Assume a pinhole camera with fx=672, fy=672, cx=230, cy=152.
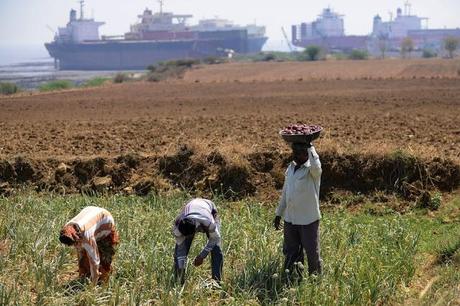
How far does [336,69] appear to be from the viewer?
4969cm

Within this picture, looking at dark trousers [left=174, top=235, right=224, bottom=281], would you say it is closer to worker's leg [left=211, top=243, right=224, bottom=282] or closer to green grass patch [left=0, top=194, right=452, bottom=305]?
worker's leg [left=211, top=243, right=224, bottom=282]

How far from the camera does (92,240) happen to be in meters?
6.12

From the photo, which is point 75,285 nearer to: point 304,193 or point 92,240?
point 92,240

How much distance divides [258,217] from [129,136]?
23.1 ft

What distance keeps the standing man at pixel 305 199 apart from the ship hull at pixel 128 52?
107 meters

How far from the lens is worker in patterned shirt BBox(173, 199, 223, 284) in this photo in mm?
6004

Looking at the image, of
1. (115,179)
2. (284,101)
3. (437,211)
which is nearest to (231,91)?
(284,101)

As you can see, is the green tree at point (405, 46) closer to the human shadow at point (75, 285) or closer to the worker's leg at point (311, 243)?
the worker's leg at point (311, 243)

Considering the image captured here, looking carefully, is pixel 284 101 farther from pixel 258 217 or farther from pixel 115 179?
pixel 258 217

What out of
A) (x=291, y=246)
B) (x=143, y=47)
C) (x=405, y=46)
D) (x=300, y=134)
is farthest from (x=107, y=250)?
(x=143, y=47)

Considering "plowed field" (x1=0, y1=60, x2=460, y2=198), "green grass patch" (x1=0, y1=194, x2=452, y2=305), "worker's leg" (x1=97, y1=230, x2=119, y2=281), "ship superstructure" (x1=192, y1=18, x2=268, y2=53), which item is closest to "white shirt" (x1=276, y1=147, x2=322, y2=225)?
"green grass patch" (x1=0, y1=194, x2=452, y2=305)

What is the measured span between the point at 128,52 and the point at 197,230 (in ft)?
368

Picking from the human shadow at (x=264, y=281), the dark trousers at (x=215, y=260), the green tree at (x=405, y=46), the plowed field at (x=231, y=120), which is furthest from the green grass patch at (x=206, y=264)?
the green tree at (x=405, y=46)

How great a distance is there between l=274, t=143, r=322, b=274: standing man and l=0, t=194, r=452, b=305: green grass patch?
312mm
